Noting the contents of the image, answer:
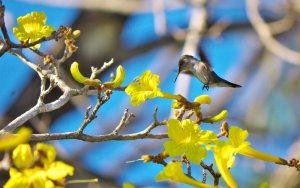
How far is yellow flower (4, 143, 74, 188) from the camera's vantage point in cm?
119

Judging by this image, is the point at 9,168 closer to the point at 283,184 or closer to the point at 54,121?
the point at 283,184

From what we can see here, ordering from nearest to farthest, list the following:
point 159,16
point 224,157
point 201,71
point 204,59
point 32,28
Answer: point 224,157
point 32,28
point 201,71
point 204,59
point 159,16

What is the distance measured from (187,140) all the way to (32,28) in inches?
22.3

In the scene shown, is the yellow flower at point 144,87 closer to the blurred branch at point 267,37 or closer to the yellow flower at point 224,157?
the yellow flower at point 224,157

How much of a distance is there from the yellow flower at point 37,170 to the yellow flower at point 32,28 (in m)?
0.51

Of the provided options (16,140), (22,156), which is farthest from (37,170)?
(16,140)

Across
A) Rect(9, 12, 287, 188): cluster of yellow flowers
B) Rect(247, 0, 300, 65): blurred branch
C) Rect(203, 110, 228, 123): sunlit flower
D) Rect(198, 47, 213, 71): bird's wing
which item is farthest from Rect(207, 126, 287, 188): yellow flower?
Rect(247, 0, 300, 65): blurred branch

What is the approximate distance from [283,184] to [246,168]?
2.80ft

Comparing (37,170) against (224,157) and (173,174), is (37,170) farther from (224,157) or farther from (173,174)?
(224,157)

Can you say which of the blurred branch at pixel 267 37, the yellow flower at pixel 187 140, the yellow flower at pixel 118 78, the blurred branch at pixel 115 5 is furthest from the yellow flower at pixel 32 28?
the blurred branch at pixel 115 5

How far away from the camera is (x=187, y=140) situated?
56.4 inches

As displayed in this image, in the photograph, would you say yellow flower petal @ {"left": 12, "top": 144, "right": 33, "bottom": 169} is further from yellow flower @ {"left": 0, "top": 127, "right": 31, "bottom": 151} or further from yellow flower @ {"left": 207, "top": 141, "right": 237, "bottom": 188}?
Answer: yellow flower @ {"left": 207, "top": 141, "right": 237, "bottom": 188}

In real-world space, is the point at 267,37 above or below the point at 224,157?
above

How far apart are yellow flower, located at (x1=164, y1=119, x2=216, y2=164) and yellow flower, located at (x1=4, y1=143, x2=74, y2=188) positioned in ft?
1.03
